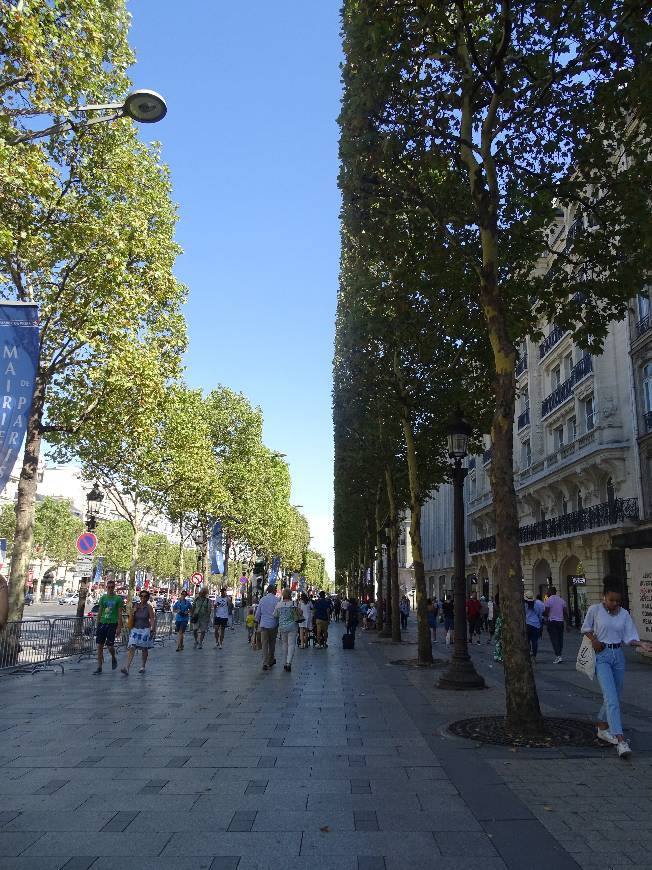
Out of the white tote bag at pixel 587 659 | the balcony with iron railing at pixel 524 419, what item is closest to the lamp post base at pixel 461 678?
the white tote bag at pixel 587 659

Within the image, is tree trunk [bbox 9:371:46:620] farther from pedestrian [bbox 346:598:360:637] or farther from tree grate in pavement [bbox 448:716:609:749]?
tree grate in pavement [bbox 448:716:609:749]

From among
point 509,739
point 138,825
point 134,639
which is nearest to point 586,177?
point 509,739

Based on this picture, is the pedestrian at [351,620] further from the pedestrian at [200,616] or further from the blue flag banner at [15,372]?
the blue flag banner at [15,372]

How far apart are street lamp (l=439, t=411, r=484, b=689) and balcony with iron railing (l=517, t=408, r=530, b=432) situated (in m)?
27.9

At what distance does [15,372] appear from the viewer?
386 inches

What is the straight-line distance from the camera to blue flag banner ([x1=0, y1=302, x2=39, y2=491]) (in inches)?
381

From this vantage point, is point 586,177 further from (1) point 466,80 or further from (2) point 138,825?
(2) point 138,825

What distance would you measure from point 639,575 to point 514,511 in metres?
8.46

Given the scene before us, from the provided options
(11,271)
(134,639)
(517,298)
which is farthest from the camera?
(11,271)

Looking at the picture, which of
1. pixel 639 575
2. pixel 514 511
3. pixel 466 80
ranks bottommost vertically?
pixel 639 575

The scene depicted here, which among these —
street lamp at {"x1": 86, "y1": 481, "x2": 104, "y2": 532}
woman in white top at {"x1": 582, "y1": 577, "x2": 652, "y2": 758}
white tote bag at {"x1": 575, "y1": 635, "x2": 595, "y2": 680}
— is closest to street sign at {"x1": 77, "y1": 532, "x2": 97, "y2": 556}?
street lamp at {"x1": 86, "y1": 481, "x2": 104, "y2": 532}

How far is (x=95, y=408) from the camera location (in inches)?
675

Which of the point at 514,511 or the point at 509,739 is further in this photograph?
the point at 514,511

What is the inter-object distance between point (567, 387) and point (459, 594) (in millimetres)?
23110
